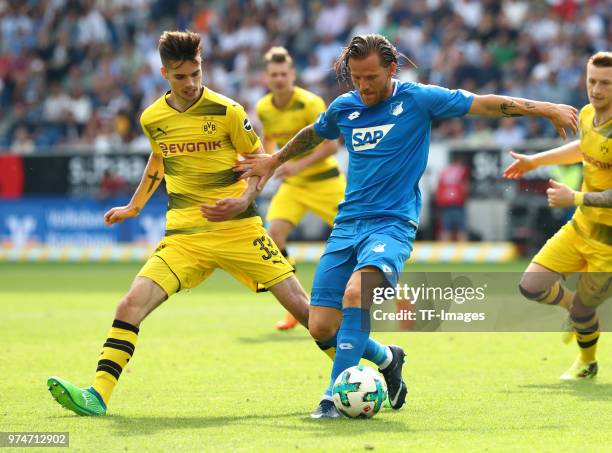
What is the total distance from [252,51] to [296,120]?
14.3 meters

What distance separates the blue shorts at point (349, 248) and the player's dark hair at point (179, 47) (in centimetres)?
158

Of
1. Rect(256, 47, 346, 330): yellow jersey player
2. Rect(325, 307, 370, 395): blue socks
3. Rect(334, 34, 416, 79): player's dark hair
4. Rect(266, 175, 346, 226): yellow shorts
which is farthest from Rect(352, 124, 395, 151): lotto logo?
Rect(266, 175, 346, 226): yellow shorts

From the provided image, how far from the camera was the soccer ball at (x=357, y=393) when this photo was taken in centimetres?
742

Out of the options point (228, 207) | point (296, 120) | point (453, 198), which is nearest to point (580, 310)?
point (228, 207)

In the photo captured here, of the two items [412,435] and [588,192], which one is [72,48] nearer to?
[588,192]

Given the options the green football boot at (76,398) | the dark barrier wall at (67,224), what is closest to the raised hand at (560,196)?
the green football boot at (76,398)

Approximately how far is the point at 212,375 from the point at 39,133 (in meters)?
18.1

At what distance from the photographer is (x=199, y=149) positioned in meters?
8.61

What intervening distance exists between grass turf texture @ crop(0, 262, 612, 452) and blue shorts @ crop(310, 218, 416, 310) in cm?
82

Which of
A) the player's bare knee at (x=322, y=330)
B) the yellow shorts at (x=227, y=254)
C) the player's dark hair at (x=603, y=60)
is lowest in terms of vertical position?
the player's bare knee at (x=322, y=330)

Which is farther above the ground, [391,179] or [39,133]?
[391,179]

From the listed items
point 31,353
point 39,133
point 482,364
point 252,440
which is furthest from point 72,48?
point 252,440

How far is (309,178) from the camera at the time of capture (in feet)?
44.5

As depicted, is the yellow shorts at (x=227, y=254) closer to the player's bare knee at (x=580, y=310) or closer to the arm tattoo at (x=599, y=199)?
the arm tattoo at (x=599, y=199)
